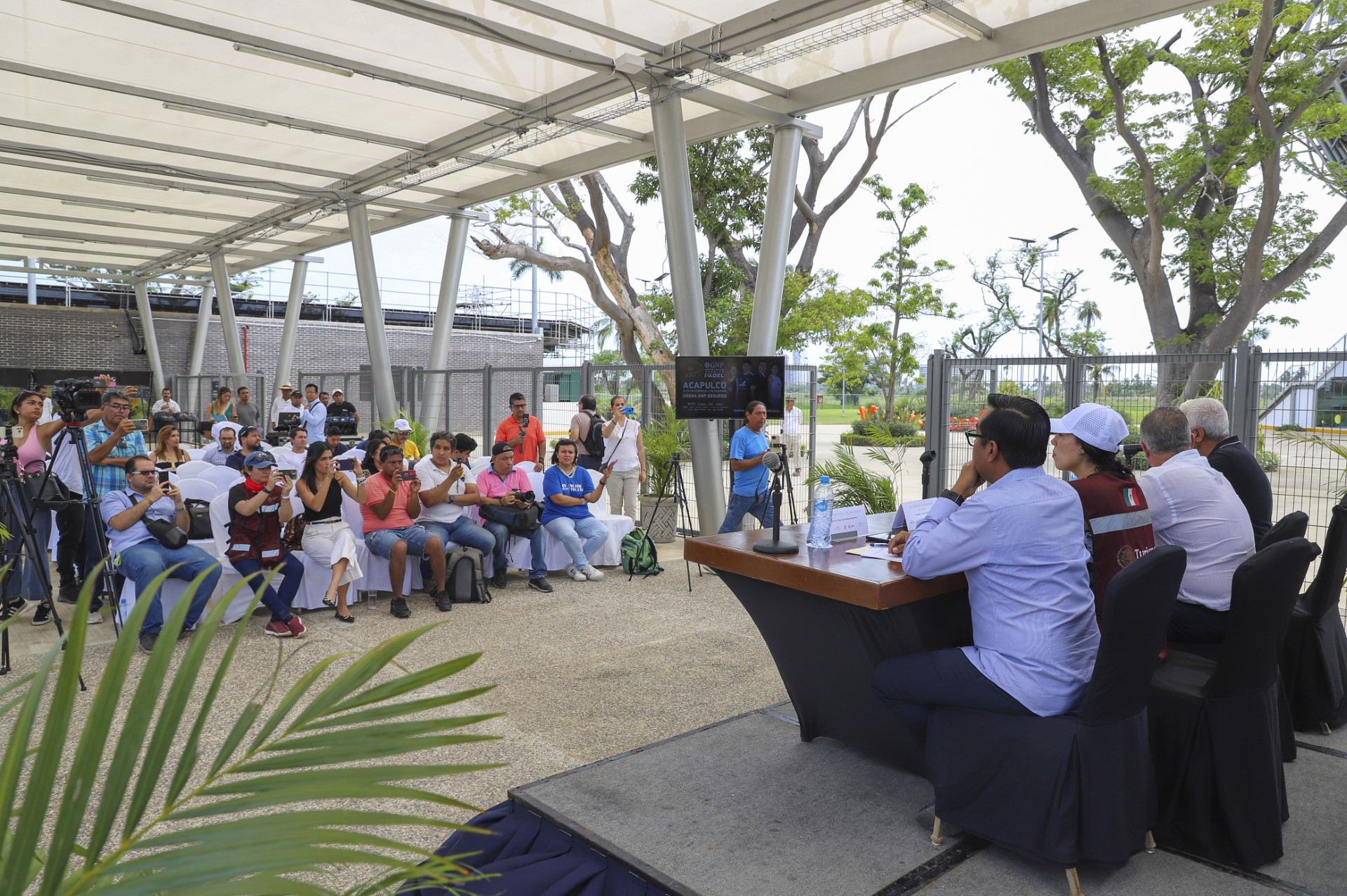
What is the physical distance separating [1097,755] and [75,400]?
22.1 feet

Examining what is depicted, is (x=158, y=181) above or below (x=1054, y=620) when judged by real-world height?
above

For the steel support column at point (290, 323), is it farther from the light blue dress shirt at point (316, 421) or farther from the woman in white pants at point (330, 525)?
the woman in white pants at point (330, 525)

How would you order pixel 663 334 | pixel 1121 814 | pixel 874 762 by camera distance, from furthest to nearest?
pixel 663 334 → pixel 874 762 → pixel 1121 814

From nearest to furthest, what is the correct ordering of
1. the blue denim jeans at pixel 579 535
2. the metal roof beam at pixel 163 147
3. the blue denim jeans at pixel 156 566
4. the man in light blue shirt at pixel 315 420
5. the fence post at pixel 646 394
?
the blue denim jeans at pixel 156 566 → the blue denim jeans at pixel 579 535 → the fence post at pixel 646 394 → the metal roof beam at pixel 163 147 → the man in light blue shirt at pixel 315 420

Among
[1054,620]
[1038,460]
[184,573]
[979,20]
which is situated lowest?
[184,573]

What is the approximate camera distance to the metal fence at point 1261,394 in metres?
6.13

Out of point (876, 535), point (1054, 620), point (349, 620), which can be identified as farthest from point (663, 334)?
point (1054, 620)

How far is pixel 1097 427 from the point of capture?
3455mm

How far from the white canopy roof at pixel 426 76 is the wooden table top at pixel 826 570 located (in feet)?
16.8

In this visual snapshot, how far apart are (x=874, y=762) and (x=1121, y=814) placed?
1.23m

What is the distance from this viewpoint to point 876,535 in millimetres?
4340

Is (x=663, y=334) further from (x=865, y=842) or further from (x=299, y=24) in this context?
(x=865, y=842)

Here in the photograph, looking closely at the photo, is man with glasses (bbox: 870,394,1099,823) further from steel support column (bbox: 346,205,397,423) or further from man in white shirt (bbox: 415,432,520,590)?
steel support column (bbox: 346,205,397,423)

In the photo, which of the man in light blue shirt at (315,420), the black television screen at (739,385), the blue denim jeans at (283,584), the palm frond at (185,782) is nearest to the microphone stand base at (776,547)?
the palm frond at (185,782)
